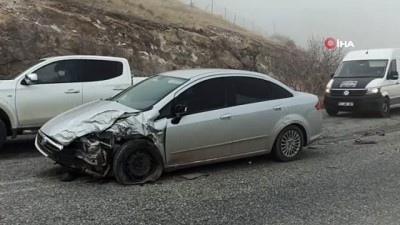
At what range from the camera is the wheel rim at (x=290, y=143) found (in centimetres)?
791

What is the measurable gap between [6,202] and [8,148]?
12.4 ft

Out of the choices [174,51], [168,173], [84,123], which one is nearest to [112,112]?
[84,123]

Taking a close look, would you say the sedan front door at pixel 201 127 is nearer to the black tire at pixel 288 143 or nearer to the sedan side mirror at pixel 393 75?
the black tire at pixel 288 143

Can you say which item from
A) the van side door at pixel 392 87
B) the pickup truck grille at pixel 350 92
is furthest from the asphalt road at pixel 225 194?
the van side door at pixel 392 87

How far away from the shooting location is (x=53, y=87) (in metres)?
8.93

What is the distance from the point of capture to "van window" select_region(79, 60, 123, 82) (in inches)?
371

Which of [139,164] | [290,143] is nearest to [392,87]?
[290,143]

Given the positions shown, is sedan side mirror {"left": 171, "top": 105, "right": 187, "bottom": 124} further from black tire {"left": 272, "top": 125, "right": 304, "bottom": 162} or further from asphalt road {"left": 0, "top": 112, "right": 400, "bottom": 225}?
black tire {"left": 272, "top": 125, "right": 304, "bottom": 162}

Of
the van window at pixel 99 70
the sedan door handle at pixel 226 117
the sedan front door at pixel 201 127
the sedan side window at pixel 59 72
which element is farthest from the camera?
the van window at pixel 99 70

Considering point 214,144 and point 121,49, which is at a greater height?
point 121,49

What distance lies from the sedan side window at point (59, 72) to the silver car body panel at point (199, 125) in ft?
7.06

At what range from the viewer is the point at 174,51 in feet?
71.9

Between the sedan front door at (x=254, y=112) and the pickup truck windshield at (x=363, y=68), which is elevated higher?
the pickup truck windshield at (x=363, y=68)

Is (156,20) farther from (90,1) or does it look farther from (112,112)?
(112,112)
